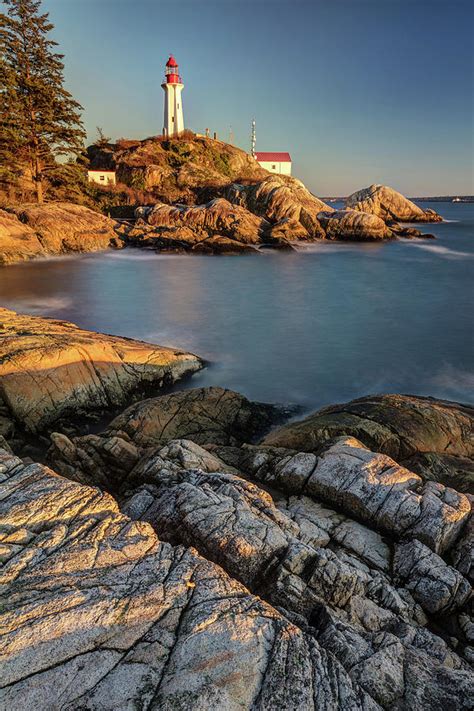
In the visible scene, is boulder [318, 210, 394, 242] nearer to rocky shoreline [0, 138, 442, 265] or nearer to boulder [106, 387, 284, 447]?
rocky shoreline [0, 138, 442, 265]

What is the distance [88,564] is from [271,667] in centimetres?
157

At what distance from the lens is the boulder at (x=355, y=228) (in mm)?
44281

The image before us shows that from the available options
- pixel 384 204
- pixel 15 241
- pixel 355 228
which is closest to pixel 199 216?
pixel 15 241

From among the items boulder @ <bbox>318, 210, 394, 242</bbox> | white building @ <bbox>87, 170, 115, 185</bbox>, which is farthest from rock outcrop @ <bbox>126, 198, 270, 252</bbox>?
white building @ <bbox>87, 170, 115, 185</bbox>

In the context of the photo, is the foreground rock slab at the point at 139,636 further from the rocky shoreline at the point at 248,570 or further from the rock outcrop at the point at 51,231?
the rock outcrop at the point at 51,231

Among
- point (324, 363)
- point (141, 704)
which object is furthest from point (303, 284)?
point (141, 704)

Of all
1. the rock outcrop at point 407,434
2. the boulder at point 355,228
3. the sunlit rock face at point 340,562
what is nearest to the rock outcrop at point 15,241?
the rock outcrop at point 407,434

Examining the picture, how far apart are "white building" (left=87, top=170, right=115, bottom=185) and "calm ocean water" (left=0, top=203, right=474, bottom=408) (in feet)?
Answer: 69.9

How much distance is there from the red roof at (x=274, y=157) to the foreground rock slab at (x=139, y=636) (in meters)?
77.2

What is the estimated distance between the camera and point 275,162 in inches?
2830

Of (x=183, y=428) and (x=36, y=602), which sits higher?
(x=36, y=602)

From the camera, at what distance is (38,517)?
12.3 ft

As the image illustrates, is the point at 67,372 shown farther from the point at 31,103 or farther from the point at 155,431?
the point at 31,103

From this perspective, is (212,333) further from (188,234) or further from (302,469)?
(188,234)
